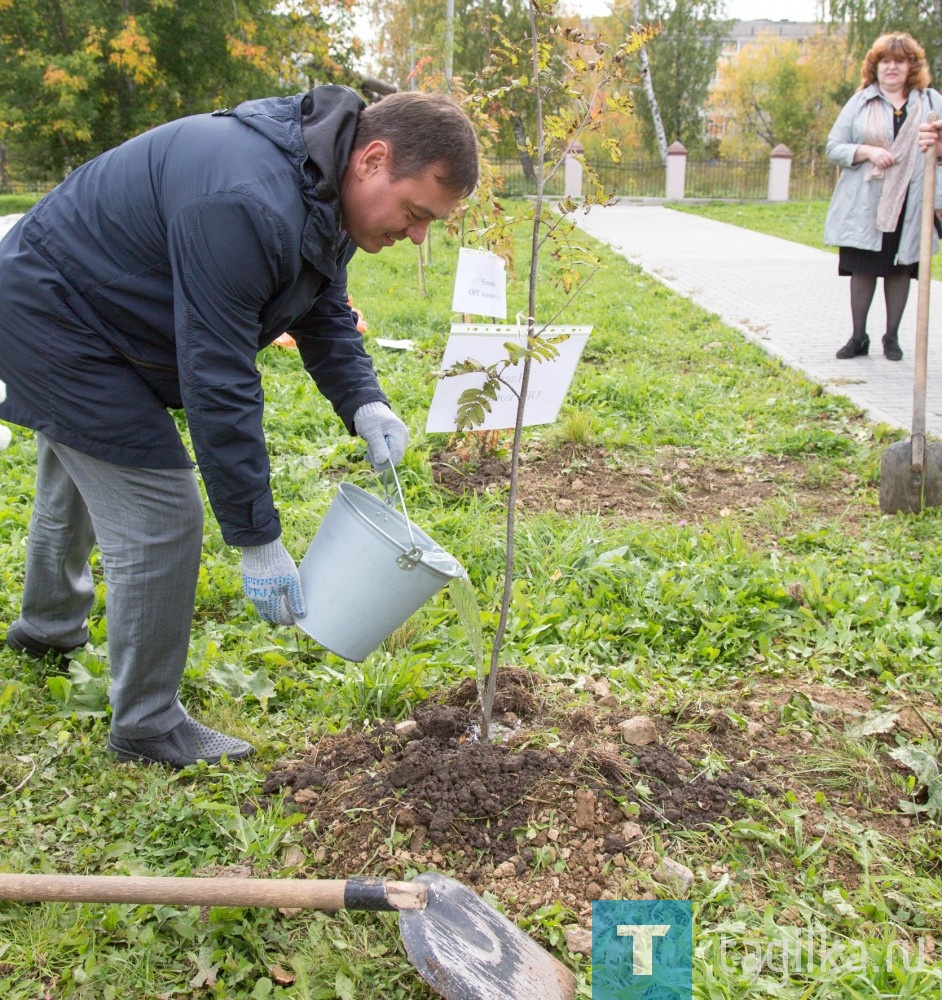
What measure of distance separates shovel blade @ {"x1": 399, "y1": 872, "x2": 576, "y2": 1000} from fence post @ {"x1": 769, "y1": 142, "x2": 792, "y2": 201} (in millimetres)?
26898

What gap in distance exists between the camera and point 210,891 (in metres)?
1.69

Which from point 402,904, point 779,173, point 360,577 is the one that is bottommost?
point 402,904

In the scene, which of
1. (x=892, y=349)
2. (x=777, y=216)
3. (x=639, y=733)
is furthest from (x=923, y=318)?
(x=777, y=216)

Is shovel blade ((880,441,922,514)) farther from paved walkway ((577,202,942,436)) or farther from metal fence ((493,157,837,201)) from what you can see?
metal fence ((493,157,837,201))

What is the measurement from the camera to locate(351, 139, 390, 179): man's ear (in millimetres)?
1913

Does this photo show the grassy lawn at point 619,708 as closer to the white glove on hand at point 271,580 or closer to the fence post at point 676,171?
the white glove on hand at point 271,580

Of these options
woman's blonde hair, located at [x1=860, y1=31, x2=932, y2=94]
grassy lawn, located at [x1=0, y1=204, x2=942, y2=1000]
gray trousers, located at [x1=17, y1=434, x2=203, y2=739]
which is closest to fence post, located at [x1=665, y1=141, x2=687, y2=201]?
woman's blonde hair, located at [x1=860, y1=31, x2=932, y2=94]

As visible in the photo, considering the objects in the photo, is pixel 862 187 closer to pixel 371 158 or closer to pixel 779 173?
pixel 371 158

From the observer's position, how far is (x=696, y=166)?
28.1 m

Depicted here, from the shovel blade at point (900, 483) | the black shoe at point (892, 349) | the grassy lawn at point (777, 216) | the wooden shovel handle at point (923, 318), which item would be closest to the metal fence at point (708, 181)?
the grassy lawn at point (777, 216)

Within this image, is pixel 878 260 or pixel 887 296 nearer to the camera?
pixel 878 260

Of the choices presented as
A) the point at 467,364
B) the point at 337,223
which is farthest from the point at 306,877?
the point at 337,223

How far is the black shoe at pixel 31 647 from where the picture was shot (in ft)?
9.45

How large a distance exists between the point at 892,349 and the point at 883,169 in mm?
1232
